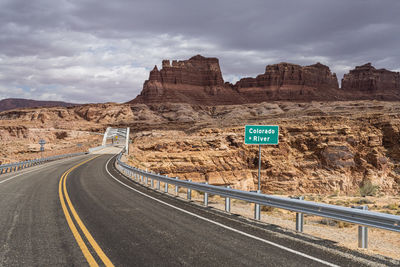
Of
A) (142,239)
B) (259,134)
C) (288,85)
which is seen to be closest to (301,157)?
(259,134)

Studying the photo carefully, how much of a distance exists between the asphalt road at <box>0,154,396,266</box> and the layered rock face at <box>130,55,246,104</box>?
484 feet

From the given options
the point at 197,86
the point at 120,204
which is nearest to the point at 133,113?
the point at 197,86

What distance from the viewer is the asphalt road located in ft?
19.0

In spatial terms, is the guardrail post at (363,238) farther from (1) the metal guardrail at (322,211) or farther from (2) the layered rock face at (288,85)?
(2) the layered rock face at (288,85)

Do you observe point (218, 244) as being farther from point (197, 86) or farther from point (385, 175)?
point (197, 86)

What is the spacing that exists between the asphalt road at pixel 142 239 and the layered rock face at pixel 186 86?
148m

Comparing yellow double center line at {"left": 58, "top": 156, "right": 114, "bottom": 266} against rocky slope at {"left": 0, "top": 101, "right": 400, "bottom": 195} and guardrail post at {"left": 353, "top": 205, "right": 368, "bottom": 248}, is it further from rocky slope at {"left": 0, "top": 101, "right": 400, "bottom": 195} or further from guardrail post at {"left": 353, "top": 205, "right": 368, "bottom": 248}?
rocky slope at {"left": 0, "top": 101, "right": 400, "bottom": 195}

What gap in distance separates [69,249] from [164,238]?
6.32 ft

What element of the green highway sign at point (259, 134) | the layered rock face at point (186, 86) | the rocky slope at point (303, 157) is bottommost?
the rocky slope at point (303, 157)

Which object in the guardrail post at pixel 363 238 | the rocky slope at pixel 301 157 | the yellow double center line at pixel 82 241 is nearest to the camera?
the yellow double center line at pixel 82 241

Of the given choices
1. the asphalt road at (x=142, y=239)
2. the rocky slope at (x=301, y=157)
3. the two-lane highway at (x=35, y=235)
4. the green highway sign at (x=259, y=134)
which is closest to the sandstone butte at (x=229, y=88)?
the rocky slope at (x=301, y=157)

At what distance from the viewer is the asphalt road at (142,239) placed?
19.0 ft

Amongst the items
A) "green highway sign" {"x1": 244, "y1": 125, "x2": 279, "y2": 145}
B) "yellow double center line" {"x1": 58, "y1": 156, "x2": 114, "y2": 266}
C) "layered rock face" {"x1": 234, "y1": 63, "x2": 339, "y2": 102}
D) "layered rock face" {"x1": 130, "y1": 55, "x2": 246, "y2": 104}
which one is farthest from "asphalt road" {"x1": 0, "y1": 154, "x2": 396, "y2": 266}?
"layered rock face" {"x1": 234, "y1": 63, "x2": 339, "y2": 102}

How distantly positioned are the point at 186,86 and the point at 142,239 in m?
178
